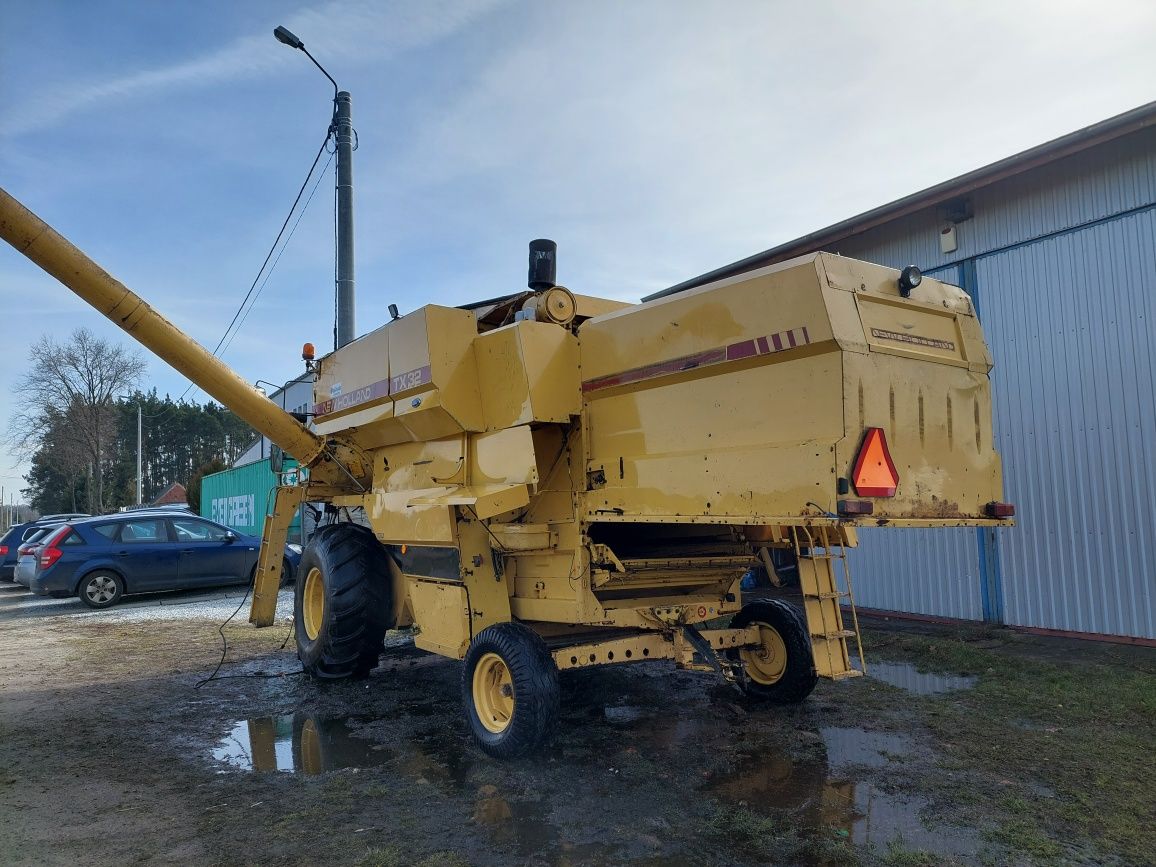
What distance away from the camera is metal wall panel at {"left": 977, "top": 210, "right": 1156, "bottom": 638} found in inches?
303

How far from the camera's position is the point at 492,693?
5234 millimetres

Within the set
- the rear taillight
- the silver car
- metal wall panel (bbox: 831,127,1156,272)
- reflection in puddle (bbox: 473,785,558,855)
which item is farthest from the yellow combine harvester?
the silver car

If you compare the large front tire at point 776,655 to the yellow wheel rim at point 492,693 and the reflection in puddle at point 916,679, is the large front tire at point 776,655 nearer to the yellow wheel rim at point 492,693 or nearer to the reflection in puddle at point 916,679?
the reflection in puddle at point 916,679

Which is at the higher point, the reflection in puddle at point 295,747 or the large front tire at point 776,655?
the large front tire at point 776,655

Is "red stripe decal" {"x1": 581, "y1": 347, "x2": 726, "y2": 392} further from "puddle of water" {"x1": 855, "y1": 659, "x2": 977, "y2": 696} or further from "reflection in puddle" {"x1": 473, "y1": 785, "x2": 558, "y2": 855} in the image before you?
"puddle of water" {"x1": 855, "y1": 659, "x2": 977, "y2": 696}

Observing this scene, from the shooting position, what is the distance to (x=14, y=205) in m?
6.30

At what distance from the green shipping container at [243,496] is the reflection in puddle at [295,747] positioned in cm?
1378

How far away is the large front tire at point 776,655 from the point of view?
5758mm

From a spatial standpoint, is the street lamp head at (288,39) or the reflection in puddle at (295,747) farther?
the street lamp head at (288,39)

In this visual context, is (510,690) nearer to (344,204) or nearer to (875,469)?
(875,469)

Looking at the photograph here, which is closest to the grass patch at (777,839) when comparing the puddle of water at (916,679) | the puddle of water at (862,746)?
the puddle of water at (862,746)

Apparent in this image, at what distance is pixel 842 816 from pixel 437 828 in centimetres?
197

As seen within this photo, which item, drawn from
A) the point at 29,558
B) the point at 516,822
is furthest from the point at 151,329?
the point at 29,558

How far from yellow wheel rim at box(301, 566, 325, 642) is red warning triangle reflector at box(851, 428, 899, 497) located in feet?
17.6
